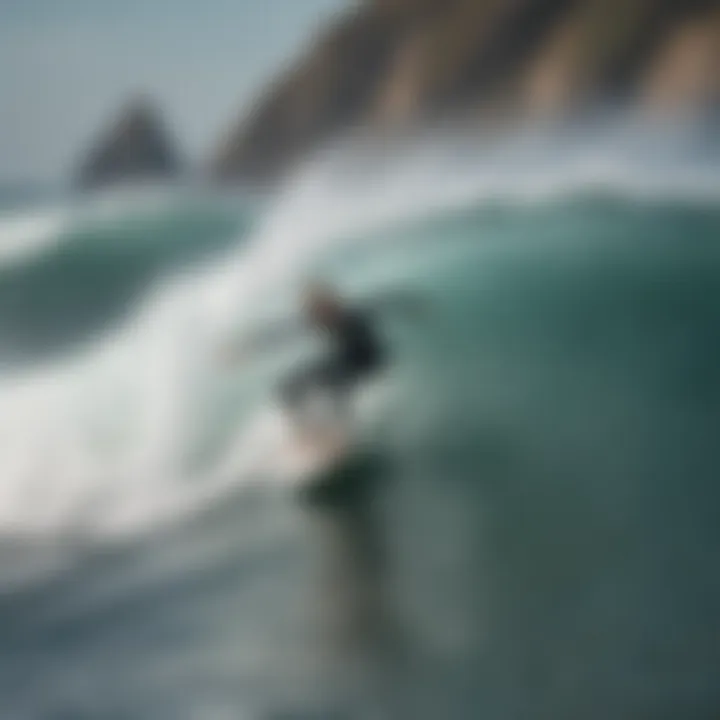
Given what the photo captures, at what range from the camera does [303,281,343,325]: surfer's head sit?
109 cm

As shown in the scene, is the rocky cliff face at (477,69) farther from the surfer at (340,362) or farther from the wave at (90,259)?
the surfer at (340,362)

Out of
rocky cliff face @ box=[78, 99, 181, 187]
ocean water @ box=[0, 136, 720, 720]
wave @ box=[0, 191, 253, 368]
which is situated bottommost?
ocean water @ box=[0, 136, 720, 720]

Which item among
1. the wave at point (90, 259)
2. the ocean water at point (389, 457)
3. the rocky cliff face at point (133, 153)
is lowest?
the ocean water at point (389, 457)

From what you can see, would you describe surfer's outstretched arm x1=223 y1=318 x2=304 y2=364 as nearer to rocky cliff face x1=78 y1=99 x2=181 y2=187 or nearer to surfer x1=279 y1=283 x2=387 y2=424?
surfer x1=279 y1=283 x2=387 y2=424

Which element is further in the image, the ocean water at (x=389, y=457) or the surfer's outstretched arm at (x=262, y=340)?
the surfer's outstretched arm at (x=262, y=340)

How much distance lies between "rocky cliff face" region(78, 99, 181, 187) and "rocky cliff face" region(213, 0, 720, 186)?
6cm

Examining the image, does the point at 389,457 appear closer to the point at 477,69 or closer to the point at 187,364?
the point at 187,364

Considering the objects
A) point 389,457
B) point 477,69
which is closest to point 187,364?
point 389,457

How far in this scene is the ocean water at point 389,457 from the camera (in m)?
0.95

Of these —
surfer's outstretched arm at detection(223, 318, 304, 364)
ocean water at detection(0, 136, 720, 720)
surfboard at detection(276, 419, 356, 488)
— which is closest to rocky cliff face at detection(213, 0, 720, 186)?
ocean water at detection(0, 136, 720, 720)

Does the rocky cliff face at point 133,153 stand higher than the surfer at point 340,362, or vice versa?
the rocky cliff face at point 133,153

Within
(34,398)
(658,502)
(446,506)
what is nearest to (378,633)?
(446,506)

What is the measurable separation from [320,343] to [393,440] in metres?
0.12

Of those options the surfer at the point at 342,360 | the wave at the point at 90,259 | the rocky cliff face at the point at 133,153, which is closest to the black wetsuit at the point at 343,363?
the surfer at the point at 342,360
